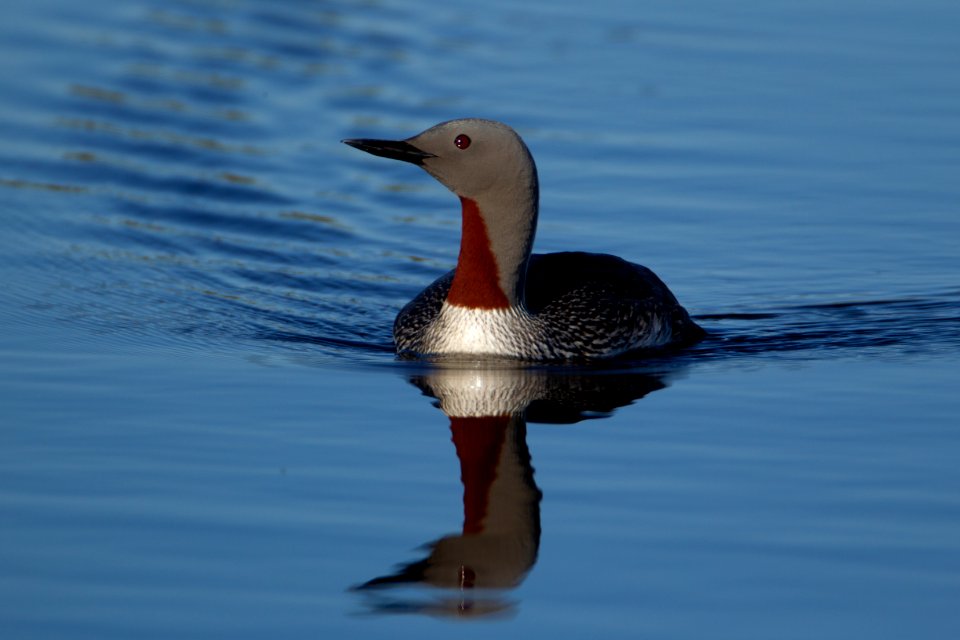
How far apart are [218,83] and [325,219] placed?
3906 millimetres

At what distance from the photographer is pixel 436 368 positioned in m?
9.17

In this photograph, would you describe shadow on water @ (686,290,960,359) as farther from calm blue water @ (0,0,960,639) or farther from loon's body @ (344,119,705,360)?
loon's body @ (344,119,705,360)

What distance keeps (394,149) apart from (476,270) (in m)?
0.76

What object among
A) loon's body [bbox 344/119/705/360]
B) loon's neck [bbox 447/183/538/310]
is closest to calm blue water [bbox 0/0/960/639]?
loon's body [bbox 344/119/705/360]

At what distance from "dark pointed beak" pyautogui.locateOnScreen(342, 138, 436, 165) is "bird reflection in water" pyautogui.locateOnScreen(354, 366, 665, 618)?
1.09 metres

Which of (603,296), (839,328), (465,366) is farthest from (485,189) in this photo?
(839,328)

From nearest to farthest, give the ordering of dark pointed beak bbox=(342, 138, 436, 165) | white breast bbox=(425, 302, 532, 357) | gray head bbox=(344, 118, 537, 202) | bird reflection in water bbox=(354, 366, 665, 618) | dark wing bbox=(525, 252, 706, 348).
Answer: bird reflection in water bbox=(354, 366, 665, 618) < dark pointed beak bbox=(342, 138, 436, 165) < gray head bbox=(344, 118, 537, 202) < white breast bbox=(425, 302, 532, 357) < dark wing bbox=(525, 252, 706, 348)

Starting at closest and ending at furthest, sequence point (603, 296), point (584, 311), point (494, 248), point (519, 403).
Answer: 1. point (519, 403)
2. point (494, 248)
3. point (584, 311)
4. point (603, 296)

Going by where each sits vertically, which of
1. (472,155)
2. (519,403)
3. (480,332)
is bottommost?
(519,403)

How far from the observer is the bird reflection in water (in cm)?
596

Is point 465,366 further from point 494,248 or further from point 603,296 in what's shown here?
point 603,296

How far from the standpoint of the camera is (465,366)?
9242mm

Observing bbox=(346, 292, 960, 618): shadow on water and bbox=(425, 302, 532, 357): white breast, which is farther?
bbox=(425, 302, 532, 357): white breast

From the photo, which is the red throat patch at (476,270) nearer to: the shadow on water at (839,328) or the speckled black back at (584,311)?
the speckled black back at (584,311)
